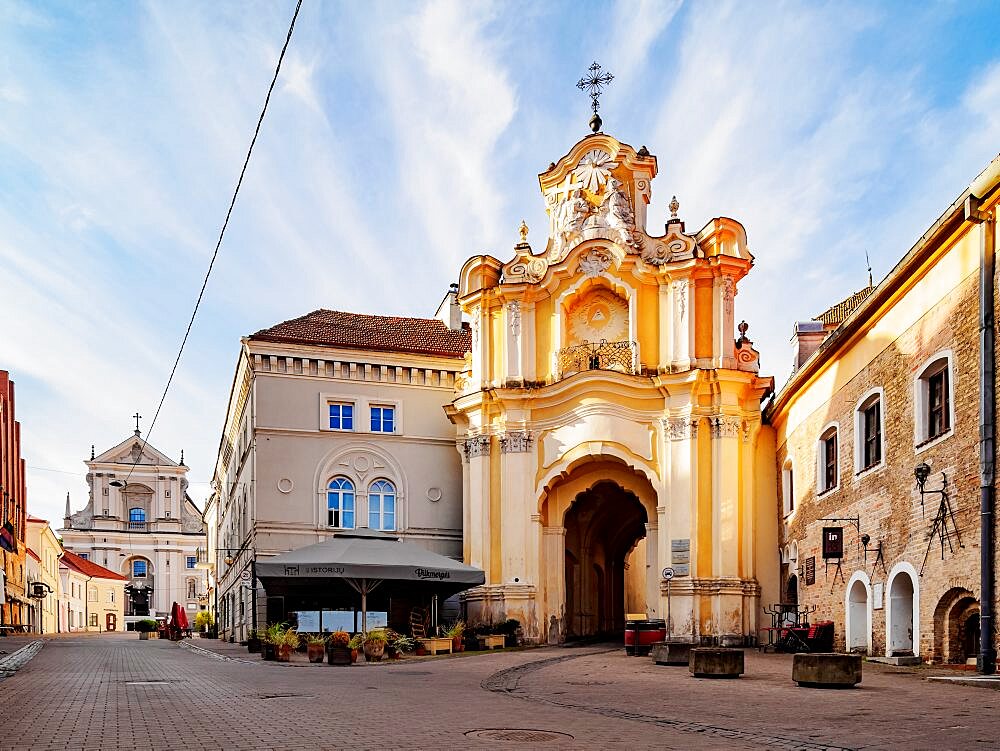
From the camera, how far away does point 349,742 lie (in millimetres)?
10531


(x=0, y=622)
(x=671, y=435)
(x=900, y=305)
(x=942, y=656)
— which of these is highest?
(x=900, y=305)

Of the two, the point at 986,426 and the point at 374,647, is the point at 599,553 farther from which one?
the point at 986,426

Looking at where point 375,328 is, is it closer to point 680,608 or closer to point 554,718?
point 680,608

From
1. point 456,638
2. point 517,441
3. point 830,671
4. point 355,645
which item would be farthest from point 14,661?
point 830,671

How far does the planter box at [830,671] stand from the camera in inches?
648

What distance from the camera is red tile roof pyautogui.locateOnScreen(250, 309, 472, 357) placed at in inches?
1533

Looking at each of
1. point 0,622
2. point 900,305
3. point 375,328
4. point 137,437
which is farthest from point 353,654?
point 137,437

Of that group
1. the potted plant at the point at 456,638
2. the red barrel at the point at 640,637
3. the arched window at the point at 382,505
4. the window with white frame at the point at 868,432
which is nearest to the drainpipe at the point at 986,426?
the window with white frame at the point at 868,432

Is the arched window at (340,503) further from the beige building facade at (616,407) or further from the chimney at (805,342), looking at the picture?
the chimney at (805,342)

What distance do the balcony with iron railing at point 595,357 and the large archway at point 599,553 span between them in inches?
154

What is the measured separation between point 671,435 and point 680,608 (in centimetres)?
510

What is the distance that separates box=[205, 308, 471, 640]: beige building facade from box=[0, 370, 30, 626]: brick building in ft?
49.4

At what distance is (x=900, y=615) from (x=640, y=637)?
8.15 metres

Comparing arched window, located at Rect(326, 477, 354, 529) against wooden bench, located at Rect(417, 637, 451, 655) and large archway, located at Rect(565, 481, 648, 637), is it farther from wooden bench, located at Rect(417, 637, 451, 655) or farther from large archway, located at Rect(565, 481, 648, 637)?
wooden bench, located at Rect(417, 637, 451, 655)
